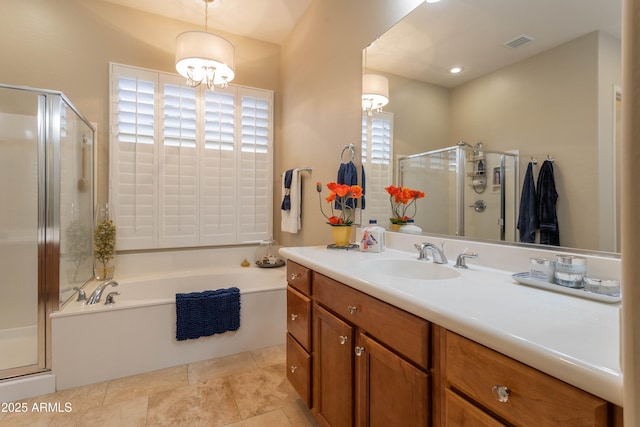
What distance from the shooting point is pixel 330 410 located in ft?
4.44

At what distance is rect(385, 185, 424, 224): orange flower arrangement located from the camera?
1.73m

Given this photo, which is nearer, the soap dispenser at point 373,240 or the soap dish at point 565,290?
the soap dish at point 565,290

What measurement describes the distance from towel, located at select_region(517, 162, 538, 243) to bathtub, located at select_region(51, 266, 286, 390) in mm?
1878

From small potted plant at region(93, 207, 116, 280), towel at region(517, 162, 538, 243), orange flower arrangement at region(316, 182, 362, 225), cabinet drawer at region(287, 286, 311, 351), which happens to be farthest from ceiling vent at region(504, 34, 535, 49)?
small potted plant at region(93, 207, 116, 280)

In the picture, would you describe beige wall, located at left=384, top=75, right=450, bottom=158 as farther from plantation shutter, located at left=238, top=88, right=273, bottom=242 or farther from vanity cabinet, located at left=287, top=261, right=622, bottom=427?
plantation shutter, located at left=238, top=88, right=273, bottom=242

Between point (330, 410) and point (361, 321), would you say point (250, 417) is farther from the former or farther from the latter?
point (361, 321)

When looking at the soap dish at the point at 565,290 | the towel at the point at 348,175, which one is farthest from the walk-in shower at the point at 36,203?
the soap dish at the point at 565,290

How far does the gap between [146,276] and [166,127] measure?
54.8 inches

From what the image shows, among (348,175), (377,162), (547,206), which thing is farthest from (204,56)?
(547,206)

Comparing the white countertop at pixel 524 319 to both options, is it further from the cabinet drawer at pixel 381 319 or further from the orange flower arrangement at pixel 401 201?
the orange flower arrangement at pixel 401 201

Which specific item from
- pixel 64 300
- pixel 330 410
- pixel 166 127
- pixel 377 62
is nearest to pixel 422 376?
pixel 330 410

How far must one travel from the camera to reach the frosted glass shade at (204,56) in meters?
2.29

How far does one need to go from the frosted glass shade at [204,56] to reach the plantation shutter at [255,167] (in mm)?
695

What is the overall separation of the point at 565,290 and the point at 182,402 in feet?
6.55
